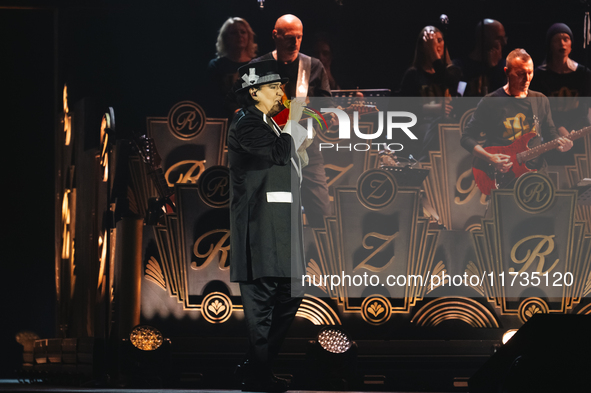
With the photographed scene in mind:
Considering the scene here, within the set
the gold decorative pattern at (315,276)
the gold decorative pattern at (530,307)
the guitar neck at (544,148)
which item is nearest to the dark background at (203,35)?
the guitar neck at (544,148)

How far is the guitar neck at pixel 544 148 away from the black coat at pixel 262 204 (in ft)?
6.48

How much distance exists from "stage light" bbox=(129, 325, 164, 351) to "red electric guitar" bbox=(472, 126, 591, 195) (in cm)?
252

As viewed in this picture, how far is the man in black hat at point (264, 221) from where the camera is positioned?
3930 millimetres

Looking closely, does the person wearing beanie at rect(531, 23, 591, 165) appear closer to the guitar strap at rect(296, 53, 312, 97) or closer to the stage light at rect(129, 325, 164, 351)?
the guitar strap at rect(296, 53, 312, 97)

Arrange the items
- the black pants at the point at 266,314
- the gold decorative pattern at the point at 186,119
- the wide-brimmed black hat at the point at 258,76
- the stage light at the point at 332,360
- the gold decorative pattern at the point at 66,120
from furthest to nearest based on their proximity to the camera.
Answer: the gold decorative pattern at the point at 66,120
the gold decorative pattern at the point at 186,119
the stage light at the point at 332,360
the wide-brimmed black hat at the point at 258,76
the black pants at the point at 266,314

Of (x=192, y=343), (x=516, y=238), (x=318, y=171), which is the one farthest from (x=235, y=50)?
(x=516, y=238)

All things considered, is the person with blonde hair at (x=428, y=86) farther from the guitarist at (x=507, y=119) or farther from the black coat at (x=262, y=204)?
the black coat at (x=262, y=204)

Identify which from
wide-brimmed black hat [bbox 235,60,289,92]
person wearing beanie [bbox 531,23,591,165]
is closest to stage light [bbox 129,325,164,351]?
wide-brimmed black hat [bbox 235,60,289,92]

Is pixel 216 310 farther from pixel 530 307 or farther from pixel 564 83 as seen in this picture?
pixel 564 83

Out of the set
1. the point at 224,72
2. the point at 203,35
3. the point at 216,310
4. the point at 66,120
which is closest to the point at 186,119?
the point at 224,72

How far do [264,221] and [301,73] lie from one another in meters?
1.59

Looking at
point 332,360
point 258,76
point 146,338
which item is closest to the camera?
point 258,76

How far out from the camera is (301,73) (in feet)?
17.0

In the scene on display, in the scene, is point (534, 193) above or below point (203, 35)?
below
